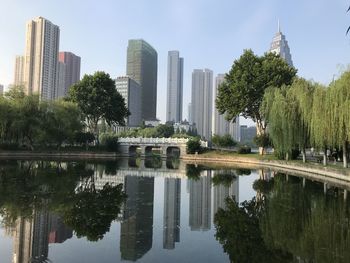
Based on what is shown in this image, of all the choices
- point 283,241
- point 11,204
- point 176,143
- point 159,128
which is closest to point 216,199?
point 283,241

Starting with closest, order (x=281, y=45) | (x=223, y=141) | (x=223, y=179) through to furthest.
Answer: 1. (x=223, y=179)
2. (x=223, y=141)
3. (x=281, y=45)

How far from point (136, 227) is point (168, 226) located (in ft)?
3.63

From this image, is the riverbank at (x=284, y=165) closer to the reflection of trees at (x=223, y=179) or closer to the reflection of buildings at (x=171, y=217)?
the reflection of trees at (x=223, y=179)

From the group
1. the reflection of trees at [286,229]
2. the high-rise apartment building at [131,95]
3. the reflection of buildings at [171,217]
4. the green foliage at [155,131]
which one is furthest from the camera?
the high-rise apartment building at [131,95]

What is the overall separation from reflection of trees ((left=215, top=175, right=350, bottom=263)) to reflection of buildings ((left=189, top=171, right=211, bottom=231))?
0.48 m

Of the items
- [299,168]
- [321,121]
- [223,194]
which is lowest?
[223,194]

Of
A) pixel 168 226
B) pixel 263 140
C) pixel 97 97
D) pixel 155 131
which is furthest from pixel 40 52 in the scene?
pixel 168 226

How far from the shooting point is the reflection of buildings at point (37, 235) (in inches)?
356

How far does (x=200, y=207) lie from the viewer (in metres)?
16.4

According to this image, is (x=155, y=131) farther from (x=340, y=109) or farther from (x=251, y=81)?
(x=340, y=109)

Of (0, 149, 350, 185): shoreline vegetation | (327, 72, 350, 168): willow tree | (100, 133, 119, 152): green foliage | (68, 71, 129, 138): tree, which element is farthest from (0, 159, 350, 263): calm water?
(100, 133, 119, 152): green foliage

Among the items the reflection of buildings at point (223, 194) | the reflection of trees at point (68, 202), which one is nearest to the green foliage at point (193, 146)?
the reflection of buildings at point (223, 194)

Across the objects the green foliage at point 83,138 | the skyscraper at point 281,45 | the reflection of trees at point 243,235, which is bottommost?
the reflection of trees at point 243,235

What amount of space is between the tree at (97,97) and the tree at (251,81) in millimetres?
21088
